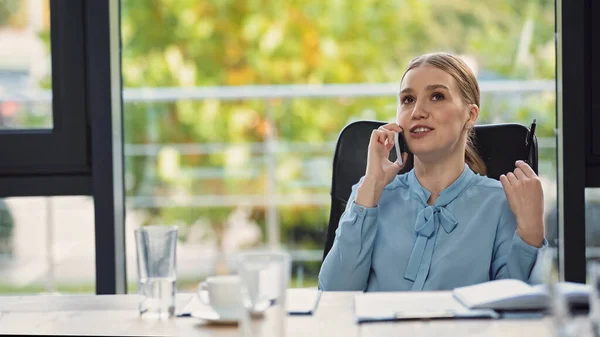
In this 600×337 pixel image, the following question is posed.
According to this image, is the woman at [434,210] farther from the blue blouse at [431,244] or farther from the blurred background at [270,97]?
the blurred background at [270,97]

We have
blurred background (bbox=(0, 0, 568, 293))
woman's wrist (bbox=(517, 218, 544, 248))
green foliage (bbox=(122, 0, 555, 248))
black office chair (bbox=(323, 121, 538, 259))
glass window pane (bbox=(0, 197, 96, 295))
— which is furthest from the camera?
green foliage (bbox=(122, 0, 555, 248))

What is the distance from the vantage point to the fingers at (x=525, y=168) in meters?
1.95

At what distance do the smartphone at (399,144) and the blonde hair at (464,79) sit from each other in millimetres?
156

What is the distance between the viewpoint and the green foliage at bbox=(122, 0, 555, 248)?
6578mm

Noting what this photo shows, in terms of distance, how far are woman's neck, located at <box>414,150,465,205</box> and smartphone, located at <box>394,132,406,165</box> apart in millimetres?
52

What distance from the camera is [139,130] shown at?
5383mm

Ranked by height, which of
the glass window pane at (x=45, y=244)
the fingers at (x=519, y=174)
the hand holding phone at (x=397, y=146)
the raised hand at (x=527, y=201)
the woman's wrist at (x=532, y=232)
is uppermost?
the hand holding phone at (x=397, y=146)

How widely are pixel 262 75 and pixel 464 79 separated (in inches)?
205

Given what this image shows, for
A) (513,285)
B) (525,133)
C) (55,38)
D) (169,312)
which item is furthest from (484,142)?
(55,38)

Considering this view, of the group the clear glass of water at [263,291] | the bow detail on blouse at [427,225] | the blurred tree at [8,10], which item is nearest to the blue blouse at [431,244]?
the bow detail on blouse at [427,225]

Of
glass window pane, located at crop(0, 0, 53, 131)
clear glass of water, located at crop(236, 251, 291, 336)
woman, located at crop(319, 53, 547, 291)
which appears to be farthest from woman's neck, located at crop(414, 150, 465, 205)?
glass window pane, located at crop(0, 0, 53, 131)

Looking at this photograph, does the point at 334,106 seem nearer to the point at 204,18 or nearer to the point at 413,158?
the point at 204,18

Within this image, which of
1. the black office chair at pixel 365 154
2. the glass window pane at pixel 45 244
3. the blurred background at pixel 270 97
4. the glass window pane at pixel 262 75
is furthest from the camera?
the glass window pane at pixel 262 75

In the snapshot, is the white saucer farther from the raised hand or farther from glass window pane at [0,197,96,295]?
glass window pane at [0,197,96,295]
